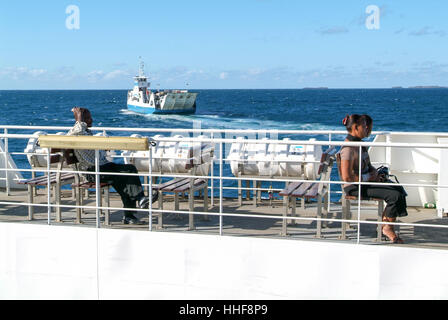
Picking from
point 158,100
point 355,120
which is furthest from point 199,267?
point 158,100

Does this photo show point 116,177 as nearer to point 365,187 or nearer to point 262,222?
point 262,222

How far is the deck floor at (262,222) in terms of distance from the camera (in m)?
5.96

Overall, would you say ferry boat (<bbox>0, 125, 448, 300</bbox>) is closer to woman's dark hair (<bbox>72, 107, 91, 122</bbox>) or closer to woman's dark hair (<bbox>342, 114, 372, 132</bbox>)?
woman's dark hair (<bbox>342, 114, 372, 132</bbox>)

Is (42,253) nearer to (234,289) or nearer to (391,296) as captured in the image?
(234,289)

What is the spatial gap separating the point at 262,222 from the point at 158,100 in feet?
250

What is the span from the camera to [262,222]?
6.61 meters

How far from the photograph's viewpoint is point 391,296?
5.33 m

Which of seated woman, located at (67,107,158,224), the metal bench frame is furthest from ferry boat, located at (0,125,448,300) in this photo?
seated woman, located at (67,107,158,224)

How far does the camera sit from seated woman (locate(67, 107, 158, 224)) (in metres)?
6.37

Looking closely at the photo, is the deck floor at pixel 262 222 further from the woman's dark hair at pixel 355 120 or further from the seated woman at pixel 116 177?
the woman's dark hair at pixel 355 120

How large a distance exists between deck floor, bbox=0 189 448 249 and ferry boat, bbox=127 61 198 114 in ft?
242

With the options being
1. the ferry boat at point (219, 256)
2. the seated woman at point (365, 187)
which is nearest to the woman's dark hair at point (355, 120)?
the seated woman at point (365, 187)
